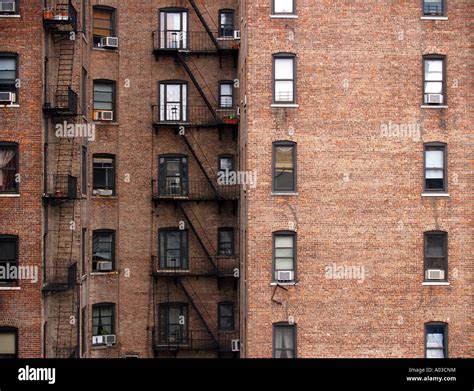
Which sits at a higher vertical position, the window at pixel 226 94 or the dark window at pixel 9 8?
the dark window at pixel 9 8

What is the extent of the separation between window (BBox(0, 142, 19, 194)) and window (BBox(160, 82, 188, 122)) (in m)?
9.87

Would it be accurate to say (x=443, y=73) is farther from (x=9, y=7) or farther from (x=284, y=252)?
(x=9, y=7)

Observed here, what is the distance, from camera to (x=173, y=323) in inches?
1460

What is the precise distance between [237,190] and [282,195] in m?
6.33

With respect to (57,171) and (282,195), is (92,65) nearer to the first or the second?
(57,171)

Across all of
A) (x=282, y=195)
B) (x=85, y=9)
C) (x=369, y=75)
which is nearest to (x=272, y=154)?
(x=282, y=195)

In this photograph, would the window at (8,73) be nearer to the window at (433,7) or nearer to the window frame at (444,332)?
the window at (433,7)

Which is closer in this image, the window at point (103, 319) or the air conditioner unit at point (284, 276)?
the air conditioner unit at point (284, 276)

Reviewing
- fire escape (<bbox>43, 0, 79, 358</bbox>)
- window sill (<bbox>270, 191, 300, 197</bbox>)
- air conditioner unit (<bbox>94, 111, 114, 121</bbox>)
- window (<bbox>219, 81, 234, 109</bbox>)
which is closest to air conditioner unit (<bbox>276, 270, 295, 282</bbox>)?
window sill (<bbox>270, 191, 300, 197</bbox>)

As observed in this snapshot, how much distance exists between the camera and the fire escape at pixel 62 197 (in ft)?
98.5

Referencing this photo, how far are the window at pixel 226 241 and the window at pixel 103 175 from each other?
18.2ft

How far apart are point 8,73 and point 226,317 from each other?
1548 cm

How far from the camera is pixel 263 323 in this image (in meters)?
30.6

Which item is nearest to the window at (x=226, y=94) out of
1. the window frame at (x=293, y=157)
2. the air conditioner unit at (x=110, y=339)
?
the window frame at (x=293, y=157)
